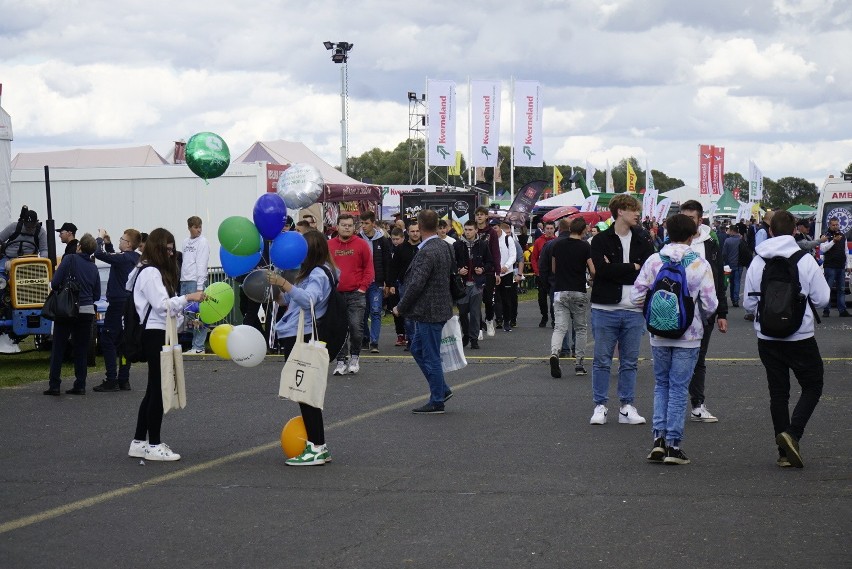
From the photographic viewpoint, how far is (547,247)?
2058cm

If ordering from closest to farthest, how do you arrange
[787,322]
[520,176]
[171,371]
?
1. [787,322]
2. [171,371]
3. [520,176]

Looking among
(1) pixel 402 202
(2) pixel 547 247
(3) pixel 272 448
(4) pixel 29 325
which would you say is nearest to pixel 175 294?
(3) pixel 272 448

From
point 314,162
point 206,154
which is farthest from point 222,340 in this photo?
point 314,162

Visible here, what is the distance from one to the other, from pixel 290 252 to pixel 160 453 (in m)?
1.78

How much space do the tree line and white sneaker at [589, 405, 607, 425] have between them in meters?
69.2

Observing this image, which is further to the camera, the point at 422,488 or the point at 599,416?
the point at 599,416

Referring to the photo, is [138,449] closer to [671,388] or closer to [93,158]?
[671,388]

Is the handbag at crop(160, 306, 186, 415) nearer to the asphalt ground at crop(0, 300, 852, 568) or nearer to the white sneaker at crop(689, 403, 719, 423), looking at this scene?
the asphalt ground at crop(0, 300, 852, 568)

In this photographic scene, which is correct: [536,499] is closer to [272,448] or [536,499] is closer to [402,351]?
[272,448]

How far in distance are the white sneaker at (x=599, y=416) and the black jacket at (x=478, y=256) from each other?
7927 millimetres

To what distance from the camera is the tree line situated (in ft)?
332

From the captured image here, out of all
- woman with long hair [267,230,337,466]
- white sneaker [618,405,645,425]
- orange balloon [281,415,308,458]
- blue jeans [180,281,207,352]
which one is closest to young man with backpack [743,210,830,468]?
white sneaker [618,405,645,425]

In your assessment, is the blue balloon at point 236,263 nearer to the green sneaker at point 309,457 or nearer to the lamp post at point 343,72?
the green sneaker at point 309,457

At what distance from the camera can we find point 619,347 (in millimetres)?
10523
